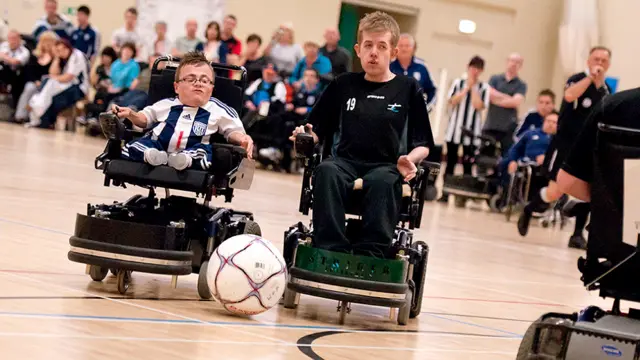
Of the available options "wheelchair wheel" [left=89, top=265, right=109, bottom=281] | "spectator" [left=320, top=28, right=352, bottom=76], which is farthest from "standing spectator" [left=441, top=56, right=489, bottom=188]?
"wheelchair wheel" [left=89, top=265, right=109, bottom=281]

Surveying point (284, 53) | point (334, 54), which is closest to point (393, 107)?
point (334, 54)

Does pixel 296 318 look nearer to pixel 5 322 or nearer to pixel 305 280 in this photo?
pixel 305 280

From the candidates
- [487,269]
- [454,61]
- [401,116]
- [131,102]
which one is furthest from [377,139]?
[454,61]

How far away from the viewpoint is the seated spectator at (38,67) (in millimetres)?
17766

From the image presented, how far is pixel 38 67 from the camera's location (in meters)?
17.9

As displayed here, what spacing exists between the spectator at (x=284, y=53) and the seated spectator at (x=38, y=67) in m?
3.63

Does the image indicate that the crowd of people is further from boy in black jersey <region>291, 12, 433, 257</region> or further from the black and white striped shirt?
boy in black jersey <region>291, 12, 433, 257</region>

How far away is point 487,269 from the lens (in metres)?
8.12

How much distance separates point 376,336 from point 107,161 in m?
1.46

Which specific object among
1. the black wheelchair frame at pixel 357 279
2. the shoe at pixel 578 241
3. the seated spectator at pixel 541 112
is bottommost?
the shoe at pixel 578 241

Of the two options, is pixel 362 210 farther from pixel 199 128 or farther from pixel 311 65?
pixel 311 65

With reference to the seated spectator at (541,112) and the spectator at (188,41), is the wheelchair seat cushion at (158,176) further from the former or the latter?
the spectator at (188,41)

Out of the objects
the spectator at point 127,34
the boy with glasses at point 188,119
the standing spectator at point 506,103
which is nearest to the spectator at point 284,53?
the spectator at point 127,34

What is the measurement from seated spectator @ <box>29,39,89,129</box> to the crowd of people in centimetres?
2
